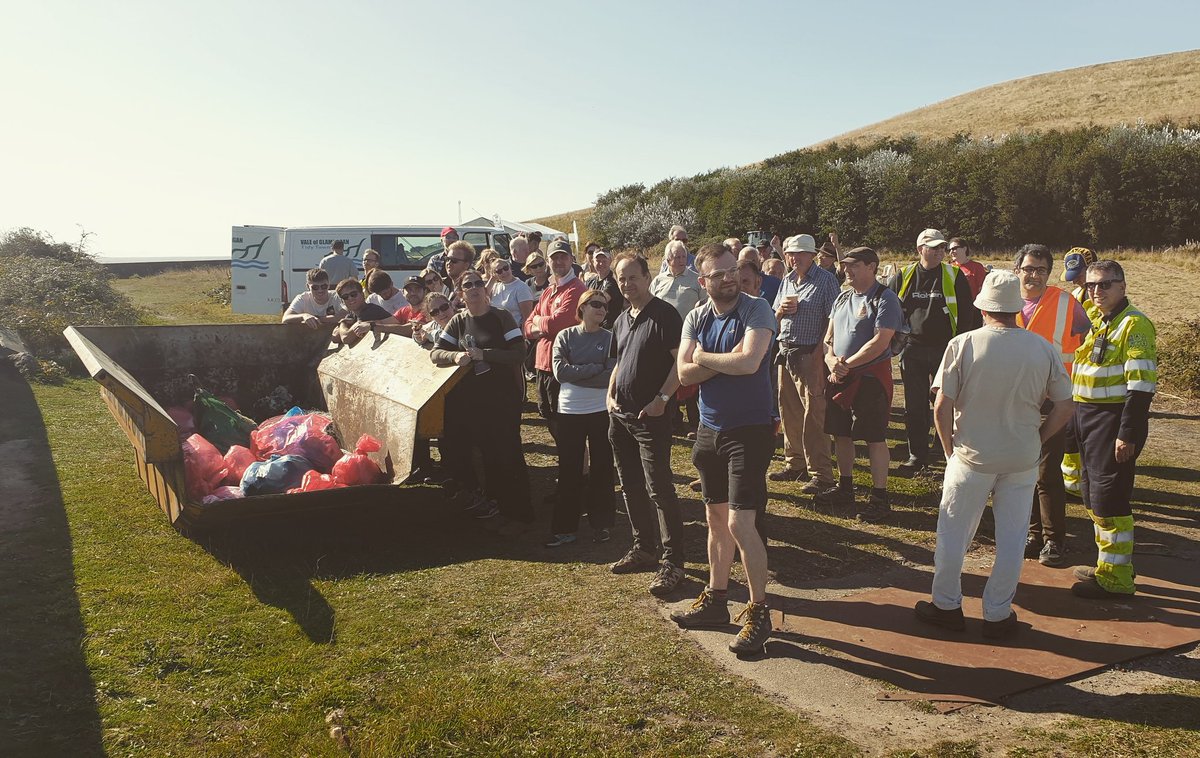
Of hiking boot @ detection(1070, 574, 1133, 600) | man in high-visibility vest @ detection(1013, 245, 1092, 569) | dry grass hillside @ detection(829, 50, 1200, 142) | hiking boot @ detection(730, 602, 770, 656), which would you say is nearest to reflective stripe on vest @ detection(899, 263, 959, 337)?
man in high-visibility vest @ detection(1013, 245, 1092, 569)

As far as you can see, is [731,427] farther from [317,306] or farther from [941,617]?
[317,306]

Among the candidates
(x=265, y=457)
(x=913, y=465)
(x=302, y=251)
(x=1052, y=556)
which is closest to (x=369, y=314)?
(x=265, y=457)

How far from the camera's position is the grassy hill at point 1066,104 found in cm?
4394

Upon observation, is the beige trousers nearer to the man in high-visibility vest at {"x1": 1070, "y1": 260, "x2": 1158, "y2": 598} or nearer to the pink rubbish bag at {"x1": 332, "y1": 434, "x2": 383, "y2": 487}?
the man in high-visibility vest at {"x1": 1070, "y1": 260, "x2": 1158, "y2": 598}


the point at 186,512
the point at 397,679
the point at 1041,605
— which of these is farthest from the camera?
the point at 186,512

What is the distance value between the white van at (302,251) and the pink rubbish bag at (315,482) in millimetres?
13246

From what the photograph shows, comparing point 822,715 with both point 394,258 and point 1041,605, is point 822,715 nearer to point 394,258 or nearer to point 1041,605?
point 1041,605

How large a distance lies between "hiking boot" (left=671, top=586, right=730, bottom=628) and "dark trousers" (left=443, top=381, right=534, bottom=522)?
79.0 inches

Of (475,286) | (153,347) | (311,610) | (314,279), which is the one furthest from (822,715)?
(153,347)

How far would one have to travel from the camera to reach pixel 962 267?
8.11 metres

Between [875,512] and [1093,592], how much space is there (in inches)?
66.8

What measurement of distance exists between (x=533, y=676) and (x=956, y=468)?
238 centimetres

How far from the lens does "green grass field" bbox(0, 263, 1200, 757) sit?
11.8 feet

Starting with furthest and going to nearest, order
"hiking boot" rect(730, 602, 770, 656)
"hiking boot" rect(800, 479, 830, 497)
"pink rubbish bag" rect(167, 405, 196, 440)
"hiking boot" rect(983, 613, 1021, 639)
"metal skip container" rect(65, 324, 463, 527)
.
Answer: "pink rubbish bag" rect(167, 405, 196, 440) < "hiking boot" rect(800, 479, 830, 497) < "metal skip container" rect(65, 324, 463, 527) < "hiking boot" rect(983, 613, 1021, 639) < "hiking boot" rect(730, 602, 770, 656)
